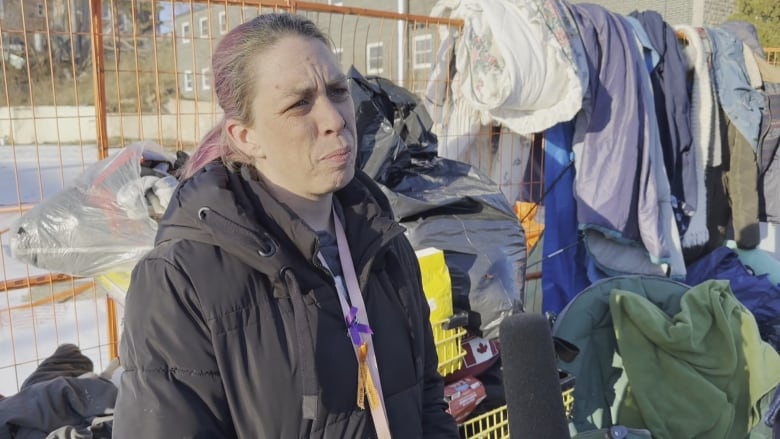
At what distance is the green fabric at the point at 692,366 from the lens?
111 inches

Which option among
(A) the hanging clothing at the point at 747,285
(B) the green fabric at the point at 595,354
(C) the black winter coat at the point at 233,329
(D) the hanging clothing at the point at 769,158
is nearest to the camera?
(C) the black winter coat at the point at 233,329

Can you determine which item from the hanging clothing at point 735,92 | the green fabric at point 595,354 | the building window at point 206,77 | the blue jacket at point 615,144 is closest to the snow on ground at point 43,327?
the building window at point 206,77

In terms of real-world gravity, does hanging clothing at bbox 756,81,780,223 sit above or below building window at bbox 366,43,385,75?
below

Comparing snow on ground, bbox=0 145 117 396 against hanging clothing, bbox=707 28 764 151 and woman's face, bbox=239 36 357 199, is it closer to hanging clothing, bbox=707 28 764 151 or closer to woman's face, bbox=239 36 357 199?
Result: woman's face, bbox=239 36 357 199

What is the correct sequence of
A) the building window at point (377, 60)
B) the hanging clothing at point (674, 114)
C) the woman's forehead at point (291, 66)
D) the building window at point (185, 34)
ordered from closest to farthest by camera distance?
the woman's forehead at point (291, 66)
the building window at point (185, 34)
the hanging clothing at point (674, 114)
the building window at point (377, 60)

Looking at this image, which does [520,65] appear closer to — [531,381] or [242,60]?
[242,60]

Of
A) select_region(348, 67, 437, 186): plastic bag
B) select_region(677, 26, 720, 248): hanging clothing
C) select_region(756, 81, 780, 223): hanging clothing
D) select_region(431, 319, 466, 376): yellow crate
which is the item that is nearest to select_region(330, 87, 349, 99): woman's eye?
select_region(431, 319, 466, 376): yellow crate

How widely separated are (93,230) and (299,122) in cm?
149

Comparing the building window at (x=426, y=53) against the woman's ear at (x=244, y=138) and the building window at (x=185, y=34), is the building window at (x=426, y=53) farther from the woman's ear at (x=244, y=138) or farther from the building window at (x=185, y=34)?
the woman's ear at (x=244, y=138)

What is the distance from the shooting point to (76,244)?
8.11 ft

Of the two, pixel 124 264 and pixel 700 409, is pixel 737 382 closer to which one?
pixel 700 409

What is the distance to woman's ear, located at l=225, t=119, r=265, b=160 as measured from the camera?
4.47 feet

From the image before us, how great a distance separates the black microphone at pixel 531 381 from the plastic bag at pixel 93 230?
1930 millimetres

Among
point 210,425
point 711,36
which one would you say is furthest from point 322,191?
point 711,36
